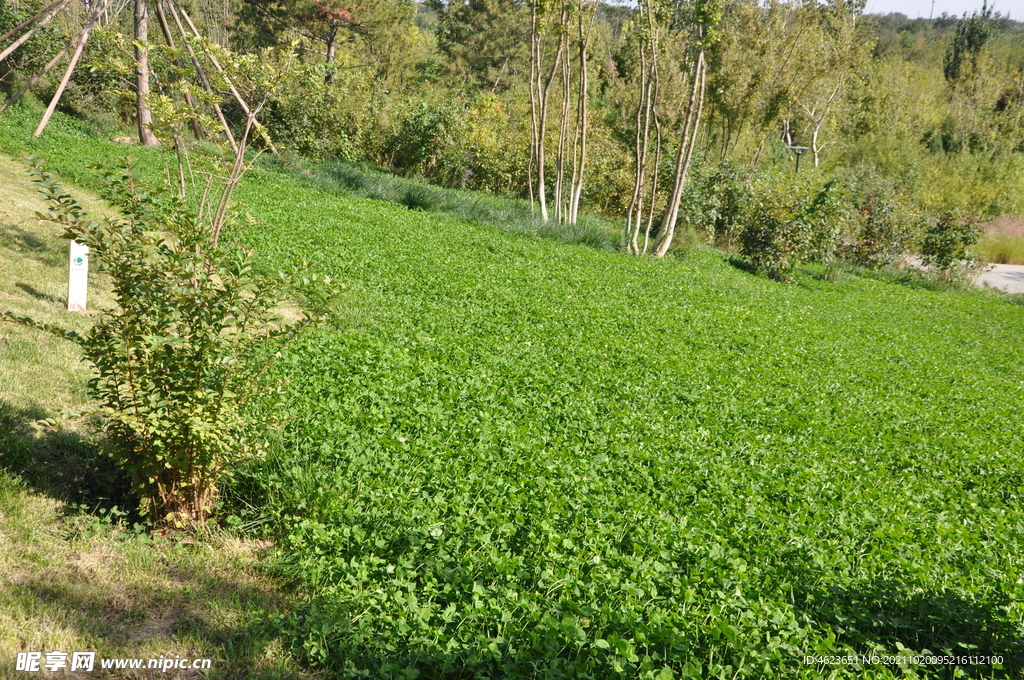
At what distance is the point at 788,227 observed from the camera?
49.8ft

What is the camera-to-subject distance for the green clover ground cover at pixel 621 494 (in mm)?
3064

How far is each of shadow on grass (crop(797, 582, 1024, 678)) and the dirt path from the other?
62.2 feet

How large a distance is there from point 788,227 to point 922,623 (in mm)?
13048

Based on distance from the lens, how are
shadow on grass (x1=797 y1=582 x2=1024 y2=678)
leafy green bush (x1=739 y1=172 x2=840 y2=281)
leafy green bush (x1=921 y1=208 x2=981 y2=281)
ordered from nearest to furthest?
1. shadow on grass (x1=797 y1=582 x2=1024 y2=678)
2. leafy green bush (x1=739 y1=172 x2=840 y2=281)
3. leafy green bush (x1=921 y1=208 x2=981 y2=281)

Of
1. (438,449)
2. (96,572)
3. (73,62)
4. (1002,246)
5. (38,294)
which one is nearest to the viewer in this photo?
(73,62)

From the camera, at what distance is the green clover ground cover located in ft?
A: 10.1

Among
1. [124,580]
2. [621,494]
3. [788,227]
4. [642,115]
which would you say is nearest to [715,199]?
[788,227]

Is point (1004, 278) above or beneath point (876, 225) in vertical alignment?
beneath

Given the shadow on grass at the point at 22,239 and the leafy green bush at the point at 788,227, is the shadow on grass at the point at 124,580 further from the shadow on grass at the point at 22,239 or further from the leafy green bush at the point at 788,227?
the leafy green bush at the point at 788,227

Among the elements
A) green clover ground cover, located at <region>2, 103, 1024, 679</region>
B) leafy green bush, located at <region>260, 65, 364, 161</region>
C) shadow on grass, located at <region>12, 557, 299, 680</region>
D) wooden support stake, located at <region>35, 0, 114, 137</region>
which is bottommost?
shadow on grass, located at <region>12, 557, 299, 680</region>

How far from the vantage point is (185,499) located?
144 inches

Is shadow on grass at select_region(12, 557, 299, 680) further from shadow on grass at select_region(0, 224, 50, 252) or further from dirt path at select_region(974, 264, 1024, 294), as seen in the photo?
dirt path at select_region(974, 264, 1024, 294)

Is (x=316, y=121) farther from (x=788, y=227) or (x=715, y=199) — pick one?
(x=788, y=227)

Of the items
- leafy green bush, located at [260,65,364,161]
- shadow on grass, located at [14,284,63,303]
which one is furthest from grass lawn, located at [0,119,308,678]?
leafy green bush, located at [260,65,364,161]
